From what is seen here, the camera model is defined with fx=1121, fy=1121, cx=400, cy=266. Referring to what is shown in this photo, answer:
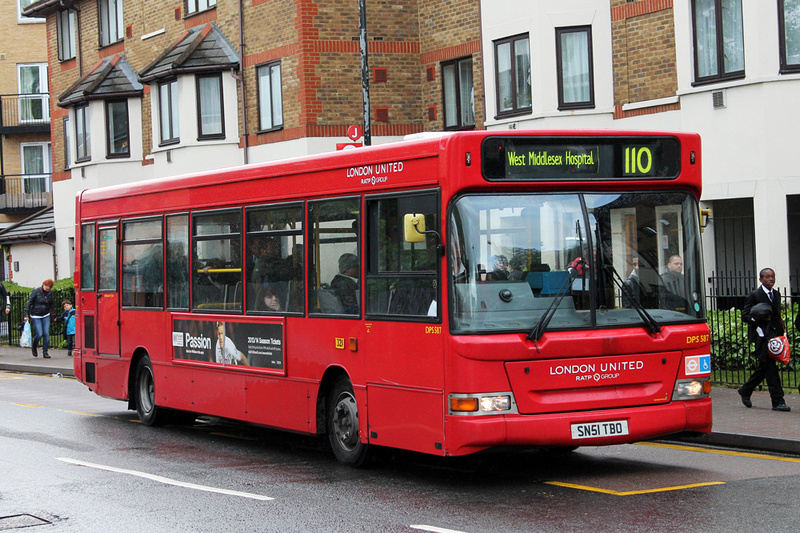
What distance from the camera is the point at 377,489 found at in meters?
9.19

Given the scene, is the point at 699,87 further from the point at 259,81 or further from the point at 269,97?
the point at 259,81

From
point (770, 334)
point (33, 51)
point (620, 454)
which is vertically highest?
point (33, 51)

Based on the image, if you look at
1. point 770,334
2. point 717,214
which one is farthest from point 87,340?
point 717,214

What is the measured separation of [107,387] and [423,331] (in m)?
7.42

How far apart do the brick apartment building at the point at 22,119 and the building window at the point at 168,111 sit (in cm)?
1833

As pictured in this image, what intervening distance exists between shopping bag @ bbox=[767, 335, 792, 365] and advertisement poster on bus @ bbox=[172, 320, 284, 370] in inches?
229

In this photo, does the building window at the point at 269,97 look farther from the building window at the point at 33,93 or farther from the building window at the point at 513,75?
the building window at the point at 33,93

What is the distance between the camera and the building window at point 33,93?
4888cm

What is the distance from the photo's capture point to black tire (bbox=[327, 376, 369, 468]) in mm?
10000

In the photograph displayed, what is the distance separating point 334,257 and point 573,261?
2343 mm

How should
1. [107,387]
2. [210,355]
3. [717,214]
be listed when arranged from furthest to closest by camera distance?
1. [717,214]
2. [107,387]
3. [210,355]

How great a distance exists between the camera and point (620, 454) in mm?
10797

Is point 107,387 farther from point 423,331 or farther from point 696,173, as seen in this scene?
point 696,173

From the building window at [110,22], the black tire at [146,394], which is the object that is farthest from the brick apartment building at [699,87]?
the building window at [110,22]
